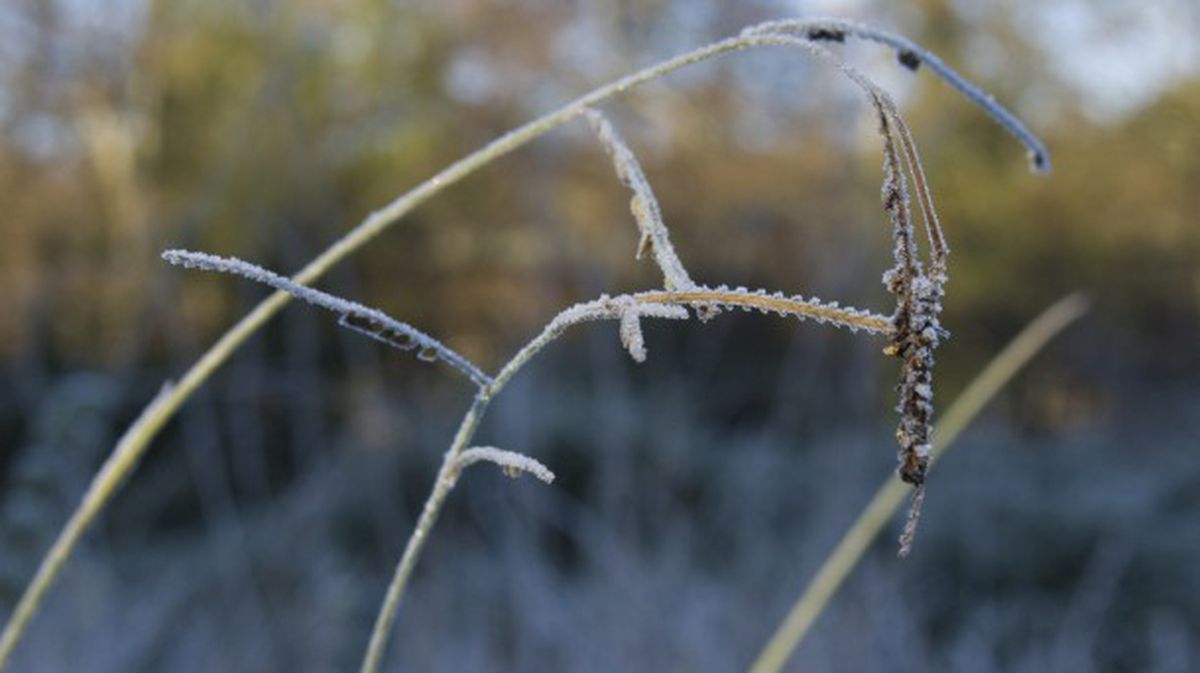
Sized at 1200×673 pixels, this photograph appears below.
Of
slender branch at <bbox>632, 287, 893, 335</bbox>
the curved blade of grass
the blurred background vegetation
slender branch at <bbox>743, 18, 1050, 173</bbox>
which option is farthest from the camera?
the blurred background vegetation

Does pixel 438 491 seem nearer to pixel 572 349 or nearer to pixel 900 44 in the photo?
pixel 900 44

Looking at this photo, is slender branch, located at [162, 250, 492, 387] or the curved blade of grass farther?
the curved blade of grass

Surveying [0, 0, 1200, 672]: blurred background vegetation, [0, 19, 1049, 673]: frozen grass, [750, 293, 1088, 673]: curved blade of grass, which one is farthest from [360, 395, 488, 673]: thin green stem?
[0, 0, 1200, 672]: blurred background vegetation

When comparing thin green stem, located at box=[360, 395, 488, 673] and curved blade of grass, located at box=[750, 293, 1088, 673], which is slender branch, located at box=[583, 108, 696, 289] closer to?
thin green stem, located at box=[360, 395, 488, 673]

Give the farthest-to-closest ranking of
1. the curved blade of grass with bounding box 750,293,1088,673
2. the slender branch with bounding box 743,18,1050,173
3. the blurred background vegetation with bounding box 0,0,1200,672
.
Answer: the blurred background vegetation with bounding box 0,0,1200,672
the curved blade of grass with bounding box 750,293,1088,673
the slender branch with bounding box 743,18,1050,173

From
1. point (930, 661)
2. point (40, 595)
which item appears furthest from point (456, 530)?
point (40, 595)

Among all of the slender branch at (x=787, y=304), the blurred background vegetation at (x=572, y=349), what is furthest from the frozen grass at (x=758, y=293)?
the blurred background vegetation at (x=572, y=349)

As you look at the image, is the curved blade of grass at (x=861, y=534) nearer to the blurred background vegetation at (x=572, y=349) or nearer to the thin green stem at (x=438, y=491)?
the thin green stem at (x=438, y=491)

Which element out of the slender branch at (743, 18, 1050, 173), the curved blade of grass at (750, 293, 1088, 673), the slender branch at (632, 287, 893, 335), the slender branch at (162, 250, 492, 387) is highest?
the slender branch at (743, 18, 1050, 173)
